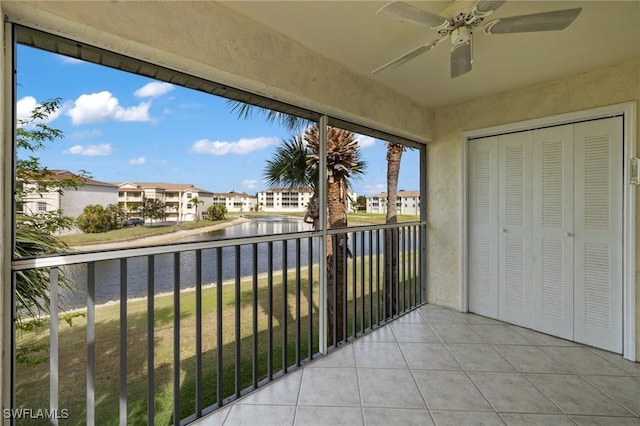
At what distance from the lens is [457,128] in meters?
3.36

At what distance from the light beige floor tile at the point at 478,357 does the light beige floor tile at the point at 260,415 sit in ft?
4.50

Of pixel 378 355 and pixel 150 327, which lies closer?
pixel 150 327

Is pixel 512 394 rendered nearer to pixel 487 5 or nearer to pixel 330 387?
pixel 330 387

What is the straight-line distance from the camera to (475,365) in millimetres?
2244

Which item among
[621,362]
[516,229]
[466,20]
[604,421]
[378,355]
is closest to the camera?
[466,20]

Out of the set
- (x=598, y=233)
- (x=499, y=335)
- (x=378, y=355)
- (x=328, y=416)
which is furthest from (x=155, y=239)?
(x=598, y=233)

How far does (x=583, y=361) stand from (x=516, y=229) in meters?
1.21

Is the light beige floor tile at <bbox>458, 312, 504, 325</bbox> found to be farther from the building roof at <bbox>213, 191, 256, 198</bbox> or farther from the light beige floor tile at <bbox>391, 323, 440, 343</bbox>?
the building roof at <bbox>213, 191, 256, 198</bbox>

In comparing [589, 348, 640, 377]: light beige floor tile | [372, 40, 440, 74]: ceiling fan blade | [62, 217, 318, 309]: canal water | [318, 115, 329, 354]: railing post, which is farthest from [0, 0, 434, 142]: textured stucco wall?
[589, 348, 640, 377]: light beige floor tile

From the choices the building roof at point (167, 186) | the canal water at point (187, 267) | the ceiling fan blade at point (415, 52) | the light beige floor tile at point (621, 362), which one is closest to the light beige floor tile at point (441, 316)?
the light beige floor tile at point (621, 362)

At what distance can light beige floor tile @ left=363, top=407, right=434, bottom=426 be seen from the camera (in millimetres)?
1668

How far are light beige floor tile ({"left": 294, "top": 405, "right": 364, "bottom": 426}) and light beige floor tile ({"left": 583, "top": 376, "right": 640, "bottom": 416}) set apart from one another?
1.65 meters

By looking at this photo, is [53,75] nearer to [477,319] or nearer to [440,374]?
[440,374]

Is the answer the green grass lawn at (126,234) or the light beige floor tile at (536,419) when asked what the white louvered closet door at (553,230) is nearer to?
the light beige floor tile at (536,419)
